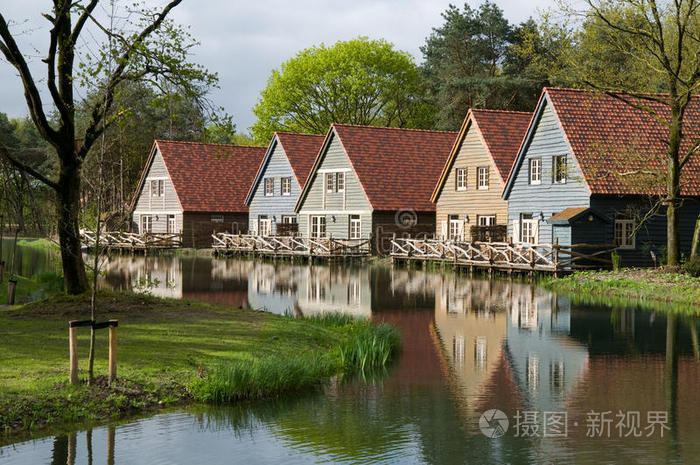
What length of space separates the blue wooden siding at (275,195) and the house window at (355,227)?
7398 millimetres

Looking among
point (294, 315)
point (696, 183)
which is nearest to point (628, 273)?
point (696, 183)

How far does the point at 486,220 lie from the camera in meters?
46.3

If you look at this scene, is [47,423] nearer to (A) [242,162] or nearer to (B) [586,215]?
(B) [586,215]

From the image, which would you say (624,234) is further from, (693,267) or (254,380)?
(254,380)

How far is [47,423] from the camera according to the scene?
10.9 metres

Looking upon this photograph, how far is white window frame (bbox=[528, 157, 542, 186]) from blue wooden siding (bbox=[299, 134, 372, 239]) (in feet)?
38.8

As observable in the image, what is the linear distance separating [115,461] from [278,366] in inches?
163

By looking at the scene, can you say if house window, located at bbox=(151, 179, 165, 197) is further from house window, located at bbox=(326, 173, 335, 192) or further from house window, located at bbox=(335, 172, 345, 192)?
house window, located at bbox=(335, 172, 345, 192)

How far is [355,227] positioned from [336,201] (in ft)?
8.43

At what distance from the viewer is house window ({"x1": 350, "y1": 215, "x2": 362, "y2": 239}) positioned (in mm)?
52312

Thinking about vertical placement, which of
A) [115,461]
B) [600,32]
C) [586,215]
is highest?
[600,32]

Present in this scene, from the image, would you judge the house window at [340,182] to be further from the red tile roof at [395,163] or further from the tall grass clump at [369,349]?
the tall grass clump at [369,349]

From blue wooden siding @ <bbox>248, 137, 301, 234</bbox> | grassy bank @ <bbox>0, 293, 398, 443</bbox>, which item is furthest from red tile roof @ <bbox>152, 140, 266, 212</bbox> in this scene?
grassy bank @ <bbox>0, 293, 398, 443</bbox>

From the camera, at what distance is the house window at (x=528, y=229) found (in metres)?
41.1
